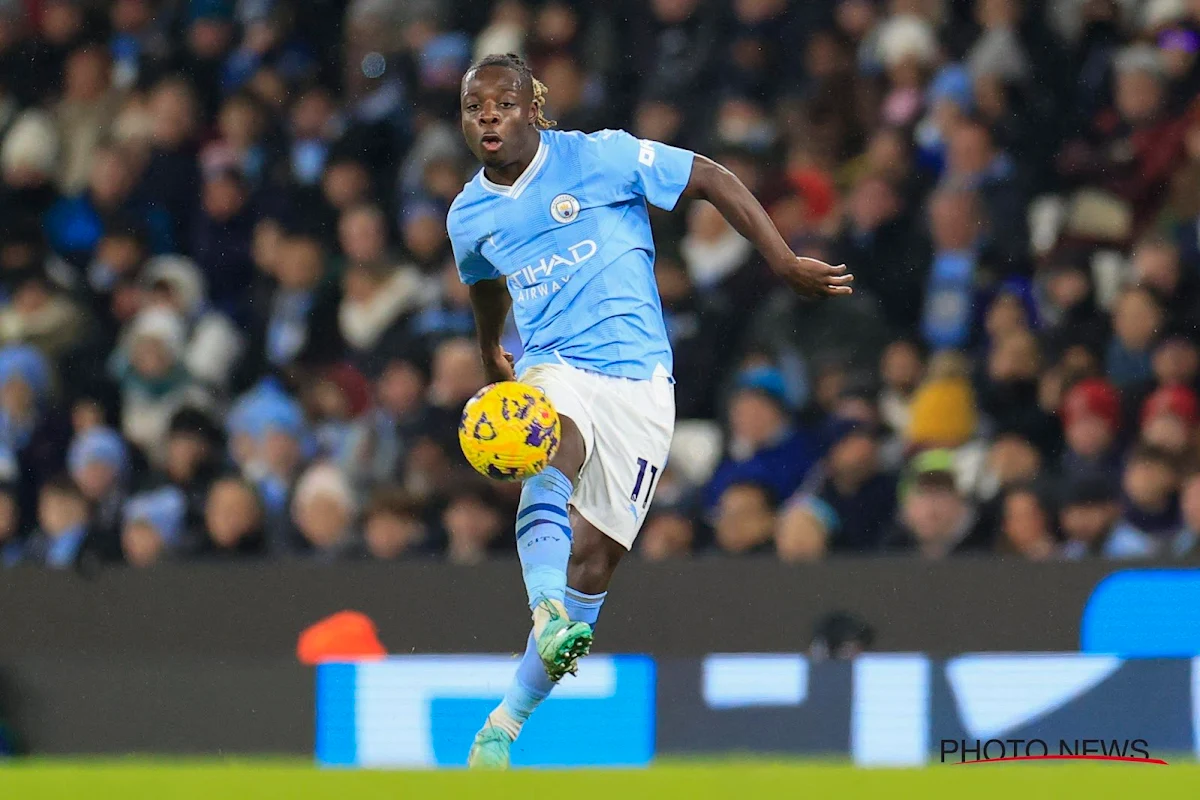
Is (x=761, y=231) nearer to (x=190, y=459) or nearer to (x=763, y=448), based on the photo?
(x=763, y=448)

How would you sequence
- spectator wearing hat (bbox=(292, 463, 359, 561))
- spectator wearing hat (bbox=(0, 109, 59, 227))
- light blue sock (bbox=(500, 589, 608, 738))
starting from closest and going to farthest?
light blue sock (bbox=(500, 589, 608, 738)) < spectator wearing hat (bbox=(292, 463, 359, 561)) < spectator wearing hat (bbox=(0, 109, 59, 227))

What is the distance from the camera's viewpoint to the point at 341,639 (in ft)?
29.2

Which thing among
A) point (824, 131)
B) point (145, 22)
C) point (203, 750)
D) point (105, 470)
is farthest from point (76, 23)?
point (203, 750)

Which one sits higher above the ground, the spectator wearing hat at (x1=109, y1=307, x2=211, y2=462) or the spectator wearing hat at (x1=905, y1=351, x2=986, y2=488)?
the spectator wearing hat at (x1=109, y1=307, x2=211, y2=462)

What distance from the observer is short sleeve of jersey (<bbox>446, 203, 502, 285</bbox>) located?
20.6 feet

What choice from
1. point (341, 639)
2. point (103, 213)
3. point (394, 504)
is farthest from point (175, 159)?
point (341, 639)

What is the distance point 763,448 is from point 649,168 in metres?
3.14

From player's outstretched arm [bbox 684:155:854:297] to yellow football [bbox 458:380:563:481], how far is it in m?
0.83

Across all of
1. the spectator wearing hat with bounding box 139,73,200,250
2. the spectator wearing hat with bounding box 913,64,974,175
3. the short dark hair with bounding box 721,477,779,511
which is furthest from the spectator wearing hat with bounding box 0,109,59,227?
the spectator wearing hat with bounding box 913,64,974,175

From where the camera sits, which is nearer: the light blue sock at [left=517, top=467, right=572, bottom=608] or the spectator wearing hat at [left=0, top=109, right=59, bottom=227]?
the light blue sock at [left=517, top=467, right=572, bottom=608]

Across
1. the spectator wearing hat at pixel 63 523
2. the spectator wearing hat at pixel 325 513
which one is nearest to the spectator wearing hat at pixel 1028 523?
the spectator wearing hat at pixel 325 513

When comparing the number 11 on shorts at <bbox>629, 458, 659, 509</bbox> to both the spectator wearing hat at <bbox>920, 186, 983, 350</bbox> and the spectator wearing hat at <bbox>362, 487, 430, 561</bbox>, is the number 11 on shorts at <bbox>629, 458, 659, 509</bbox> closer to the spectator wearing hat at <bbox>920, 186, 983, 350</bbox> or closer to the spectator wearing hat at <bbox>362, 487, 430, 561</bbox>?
the spectator wearing hat at <bbox>362, 487, 430, 561</bbox>

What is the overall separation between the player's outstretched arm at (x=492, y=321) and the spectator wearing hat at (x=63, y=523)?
414cm

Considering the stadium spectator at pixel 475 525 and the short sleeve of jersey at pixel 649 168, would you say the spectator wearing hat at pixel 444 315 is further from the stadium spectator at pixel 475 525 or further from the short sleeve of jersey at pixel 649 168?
the short sleeve of jersey at pixel 649 168
